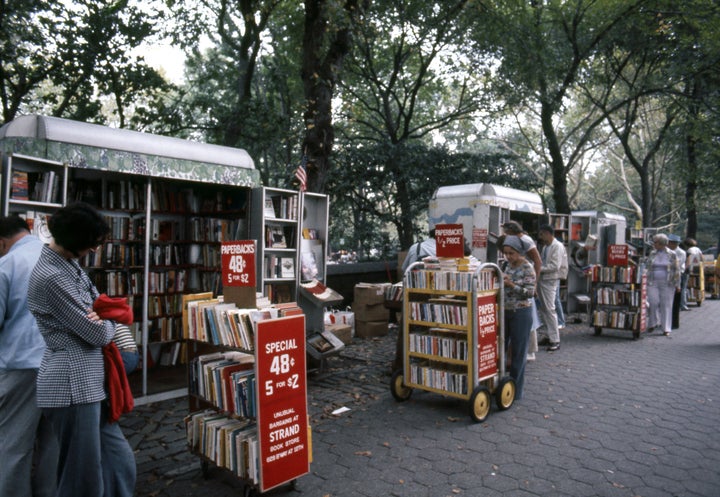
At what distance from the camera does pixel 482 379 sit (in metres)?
5.14

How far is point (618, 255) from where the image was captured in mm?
9500

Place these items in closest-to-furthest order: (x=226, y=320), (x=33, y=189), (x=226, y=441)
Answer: (x=226, y=441)
(x=226, y=320)
(x=33, y=189)

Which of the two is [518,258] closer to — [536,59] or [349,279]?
[349,279]

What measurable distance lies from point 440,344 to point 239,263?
97.1 inches

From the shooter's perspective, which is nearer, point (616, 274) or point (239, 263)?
point (239, 263)

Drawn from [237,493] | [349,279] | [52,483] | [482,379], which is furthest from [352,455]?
[349,279]

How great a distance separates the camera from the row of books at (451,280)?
16.8ft

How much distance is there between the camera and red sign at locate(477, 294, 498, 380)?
5102 millimetres

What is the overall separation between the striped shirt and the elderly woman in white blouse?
9928mm

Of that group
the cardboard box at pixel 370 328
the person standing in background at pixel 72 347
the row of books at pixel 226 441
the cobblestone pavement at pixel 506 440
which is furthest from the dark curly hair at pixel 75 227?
the cardboard box at pixel 370 328

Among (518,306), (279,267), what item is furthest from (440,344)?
(279,267)

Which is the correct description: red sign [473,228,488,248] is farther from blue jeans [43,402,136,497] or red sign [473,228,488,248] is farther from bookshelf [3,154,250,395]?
blue jeans [43,402,136,497]

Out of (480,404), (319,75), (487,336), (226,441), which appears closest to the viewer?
(226,441)

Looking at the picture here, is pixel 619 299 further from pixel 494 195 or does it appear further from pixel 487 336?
pixel 487 336
